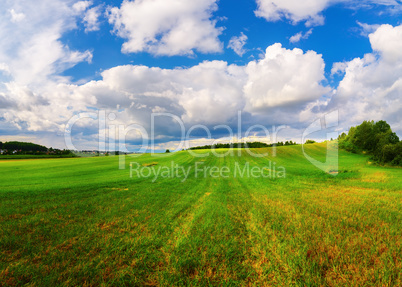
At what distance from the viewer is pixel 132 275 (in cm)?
345

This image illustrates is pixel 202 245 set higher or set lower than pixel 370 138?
lower

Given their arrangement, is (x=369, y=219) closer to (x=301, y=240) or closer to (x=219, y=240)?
(x=301, y=240)

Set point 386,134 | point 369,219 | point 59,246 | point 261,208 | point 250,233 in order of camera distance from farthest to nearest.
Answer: point 386,134 < point 261,208 < point 369,219 < point 250,233 < point 59,246

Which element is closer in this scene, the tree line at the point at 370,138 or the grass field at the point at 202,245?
the grass field at the point at 202,245

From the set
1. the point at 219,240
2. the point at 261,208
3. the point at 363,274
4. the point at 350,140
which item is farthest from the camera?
the point at 350,140

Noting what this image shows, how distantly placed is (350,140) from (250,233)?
2927 inches

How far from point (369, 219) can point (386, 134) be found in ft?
203

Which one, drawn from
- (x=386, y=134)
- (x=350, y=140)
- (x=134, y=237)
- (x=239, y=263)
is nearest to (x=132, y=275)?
(x=134, y=237)

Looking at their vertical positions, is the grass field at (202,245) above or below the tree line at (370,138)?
below

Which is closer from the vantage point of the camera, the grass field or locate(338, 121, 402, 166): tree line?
the grass field

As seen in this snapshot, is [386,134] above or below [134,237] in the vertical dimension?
above

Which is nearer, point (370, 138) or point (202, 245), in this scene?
point (202, 245)

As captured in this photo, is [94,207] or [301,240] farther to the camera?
[94,207]

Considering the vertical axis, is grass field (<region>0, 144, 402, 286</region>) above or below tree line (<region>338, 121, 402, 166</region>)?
below
